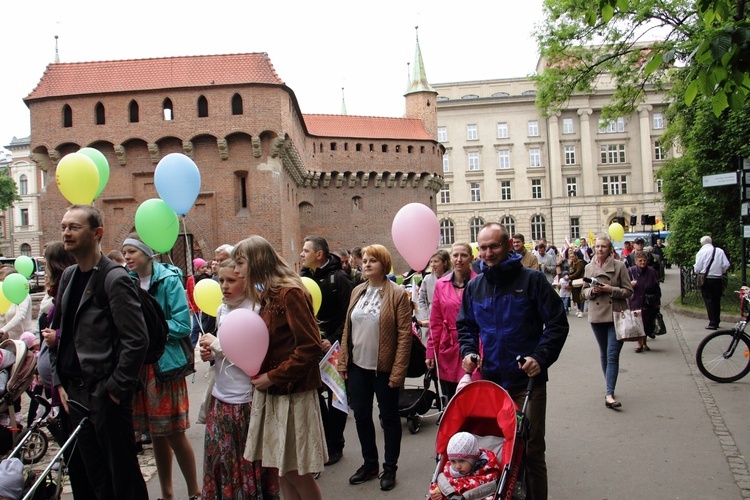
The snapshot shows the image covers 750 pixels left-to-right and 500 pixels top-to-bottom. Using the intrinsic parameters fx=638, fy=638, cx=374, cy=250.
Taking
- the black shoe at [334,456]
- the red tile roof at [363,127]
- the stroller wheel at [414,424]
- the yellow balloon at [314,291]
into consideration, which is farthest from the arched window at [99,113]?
the black shoe at [334,456]

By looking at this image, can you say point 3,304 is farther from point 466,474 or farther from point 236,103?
point 236,103

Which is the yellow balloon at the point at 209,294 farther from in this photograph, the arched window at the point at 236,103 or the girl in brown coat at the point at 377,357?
the arched window at the point at 236,103

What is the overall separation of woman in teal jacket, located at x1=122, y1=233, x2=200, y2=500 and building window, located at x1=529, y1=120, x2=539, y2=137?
221 feet

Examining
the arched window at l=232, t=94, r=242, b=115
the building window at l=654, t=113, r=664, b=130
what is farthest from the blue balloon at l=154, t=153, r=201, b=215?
the building window at l=654, t=113, r=664, b=130

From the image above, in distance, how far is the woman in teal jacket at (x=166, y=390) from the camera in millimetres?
4871

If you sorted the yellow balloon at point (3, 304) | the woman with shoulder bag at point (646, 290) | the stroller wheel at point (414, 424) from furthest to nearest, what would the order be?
the woman with shoulder bag at point (646, 290) < the yellow balloon at point (3, 304) < the stroller wheel at point (414, 424)

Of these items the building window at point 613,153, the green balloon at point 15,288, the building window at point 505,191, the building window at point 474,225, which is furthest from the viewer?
the building window at point 505,191

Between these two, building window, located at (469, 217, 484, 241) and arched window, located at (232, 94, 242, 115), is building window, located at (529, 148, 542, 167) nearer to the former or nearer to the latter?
building window, located at (469, 217, 484, 241)

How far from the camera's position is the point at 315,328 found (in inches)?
164

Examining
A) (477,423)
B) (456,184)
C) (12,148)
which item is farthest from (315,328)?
(12,148)

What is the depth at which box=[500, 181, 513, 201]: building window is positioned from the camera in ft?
224

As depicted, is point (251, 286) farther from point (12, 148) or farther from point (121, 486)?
point (12, 148)

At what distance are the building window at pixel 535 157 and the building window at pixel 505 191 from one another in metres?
3.39

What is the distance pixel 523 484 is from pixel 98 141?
101ft
